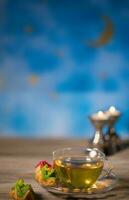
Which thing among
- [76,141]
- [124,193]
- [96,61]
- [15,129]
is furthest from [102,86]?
[124,193]

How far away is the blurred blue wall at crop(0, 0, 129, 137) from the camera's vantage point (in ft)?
4.65

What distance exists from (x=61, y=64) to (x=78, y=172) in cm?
73

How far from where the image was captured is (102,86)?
145 cm

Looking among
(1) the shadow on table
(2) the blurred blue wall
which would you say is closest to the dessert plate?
(1) the shadow on table

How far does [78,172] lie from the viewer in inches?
29.9

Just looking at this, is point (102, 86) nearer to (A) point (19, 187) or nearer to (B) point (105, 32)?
(B) point (105, 32)

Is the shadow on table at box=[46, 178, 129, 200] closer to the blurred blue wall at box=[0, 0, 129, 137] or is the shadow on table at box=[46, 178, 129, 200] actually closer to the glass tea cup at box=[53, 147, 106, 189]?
the glass tea cup at box=[53, 147, 106, 189]

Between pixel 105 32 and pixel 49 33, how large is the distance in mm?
197

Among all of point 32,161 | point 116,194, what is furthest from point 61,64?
point 116,194

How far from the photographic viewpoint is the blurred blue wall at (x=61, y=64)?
142 centimetres

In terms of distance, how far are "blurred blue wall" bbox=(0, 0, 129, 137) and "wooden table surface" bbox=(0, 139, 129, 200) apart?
12 cm

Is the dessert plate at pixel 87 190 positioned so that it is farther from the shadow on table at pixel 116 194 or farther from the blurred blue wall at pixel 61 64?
the blurred blue wall at pixel 61 64

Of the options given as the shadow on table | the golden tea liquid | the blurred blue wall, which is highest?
the blurred blue wall

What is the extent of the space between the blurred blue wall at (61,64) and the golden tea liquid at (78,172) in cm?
67
